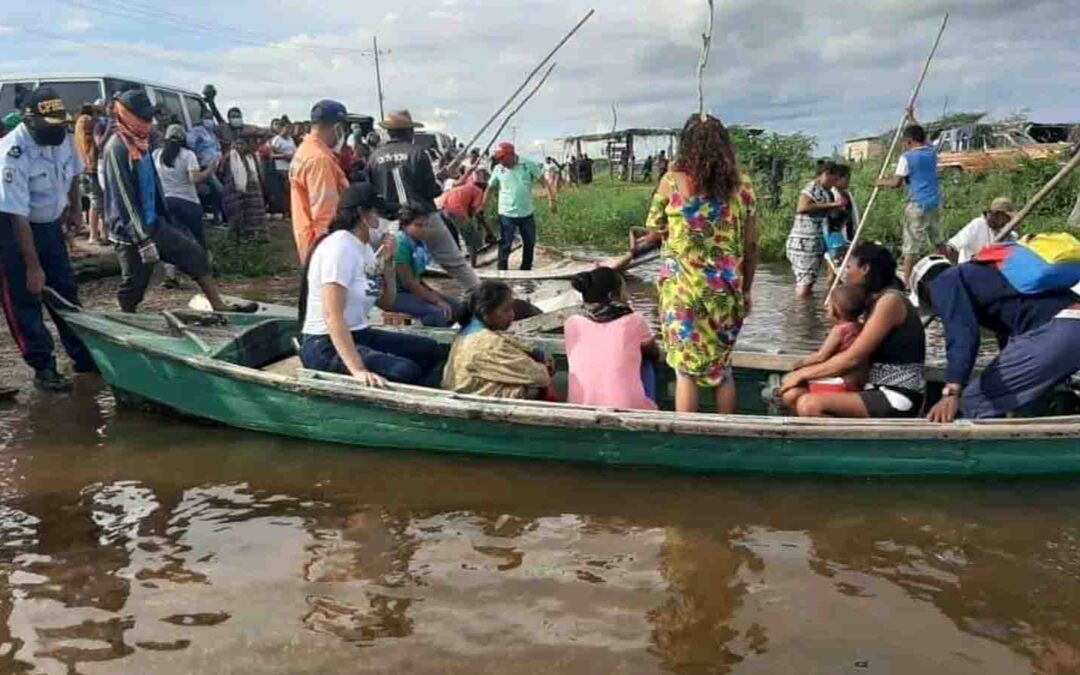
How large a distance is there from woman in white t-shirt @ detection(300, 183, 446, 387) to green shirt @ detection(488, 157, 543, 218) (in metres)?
5.71

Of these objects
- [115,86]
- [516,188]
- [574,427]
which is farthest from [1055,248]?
[115,86]

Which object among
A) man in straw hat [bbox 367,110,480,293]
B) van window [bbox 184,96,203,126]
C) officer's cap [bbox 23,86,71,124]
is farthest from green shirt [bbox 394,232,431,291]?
van window [bbox 184,96,203,126]

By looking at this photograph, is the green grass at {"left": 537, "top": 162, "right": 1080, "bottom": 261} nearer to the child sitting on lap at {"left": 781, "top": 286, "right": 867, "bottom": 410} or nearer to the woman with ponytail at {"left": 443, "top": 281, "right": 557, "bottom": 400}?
the child sitting on lap at {"left": 781, "top": 286, "right": 867, "bottom": 410}

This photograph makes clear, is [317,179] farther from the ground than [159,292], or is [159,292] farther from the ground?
[317,179]

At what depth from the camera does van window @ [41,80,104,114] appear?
39.4ft

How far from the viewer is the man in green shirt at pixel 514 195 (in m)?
10.9

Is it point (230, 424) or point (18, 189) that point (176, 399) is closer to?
point (230, 424)

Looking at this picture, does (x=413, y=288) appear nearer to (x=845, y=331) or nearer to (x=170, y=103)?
(x=845, y=331)

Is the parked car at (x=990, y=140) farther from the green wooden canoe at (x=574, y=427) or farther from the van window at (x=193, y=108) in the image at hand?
the green wooden canoe at (x=574, y=427)

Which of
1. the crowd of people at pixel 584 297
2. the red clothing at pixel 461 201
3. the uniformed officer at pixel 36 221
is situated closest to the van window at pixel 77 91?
the red clothing at pixel 461 201

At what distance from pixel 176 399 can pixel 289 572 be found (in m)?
2.07

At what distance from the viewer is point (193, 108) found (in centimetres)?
1384

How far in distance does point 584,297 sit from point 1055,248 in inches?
80.3

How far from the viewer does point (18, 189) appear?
567 centimetres
